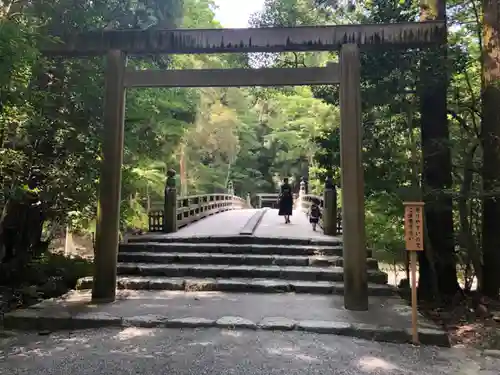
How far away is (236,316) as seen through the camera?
5.16 metres

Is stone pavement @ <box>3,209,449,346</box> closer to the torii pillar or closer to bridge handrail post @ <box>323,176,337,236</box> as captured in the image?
the torii pillar

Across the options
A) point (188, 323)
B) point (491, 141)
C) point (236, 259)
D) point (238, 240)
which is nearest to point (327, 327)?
point (188, 323)

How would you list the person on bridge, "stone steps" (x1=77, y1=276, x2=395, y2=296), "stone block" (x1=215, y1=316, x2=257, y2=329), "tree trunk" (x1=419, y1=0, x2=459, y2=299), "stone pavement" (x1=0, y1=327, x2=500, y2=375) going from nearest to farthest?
1. "stone pavement" (x1=0, y1=327, x2=500, y2=375)
2. "stone block" (x1=215, y1=316, x2=257, y2=329)
3. "tree trunk" (x1=419, y1=0, x2=459, y2=299)
4. "stone steps" (x1=77, y1=276, x2=395, y2=296)
5. the person on bridge

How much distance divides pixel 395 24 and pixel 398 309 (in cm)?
393

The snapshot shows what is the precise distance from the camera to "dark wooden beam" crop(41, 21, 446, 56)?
5.51 meters

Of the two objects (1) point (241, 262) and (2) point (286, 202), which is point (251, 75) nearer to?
(1) point (241, 262)

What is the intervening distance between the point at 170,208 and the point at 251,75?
531cm

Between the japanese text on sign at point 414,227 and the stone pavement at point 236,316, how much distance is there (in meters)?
0.97

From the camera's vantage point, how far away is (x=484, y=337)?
16.4 feet

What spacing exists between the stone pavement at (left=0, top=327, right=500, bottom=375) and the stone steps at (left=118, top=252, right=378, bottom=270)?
9.98ft

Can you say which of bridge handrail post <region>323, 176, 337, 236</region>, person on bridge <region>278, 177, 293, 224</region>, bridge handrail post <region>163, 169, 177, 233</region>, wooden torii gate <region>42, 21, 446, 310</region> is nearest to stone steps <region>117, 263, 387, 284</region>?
wooden torii gate <region>42, 21, 446, 310</region>

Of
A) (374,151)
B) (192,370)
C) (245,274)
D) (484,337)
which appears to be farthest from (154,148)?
(484,337)


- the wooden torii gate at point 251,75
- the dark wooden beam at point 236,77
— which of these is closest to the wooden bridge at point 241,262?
the wooden torii gate at point 251,75

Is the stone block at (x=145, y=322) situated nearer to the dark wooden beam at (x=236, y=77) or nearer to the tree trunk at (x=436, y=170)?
the dark wooden beam at (x=236, y=77)
